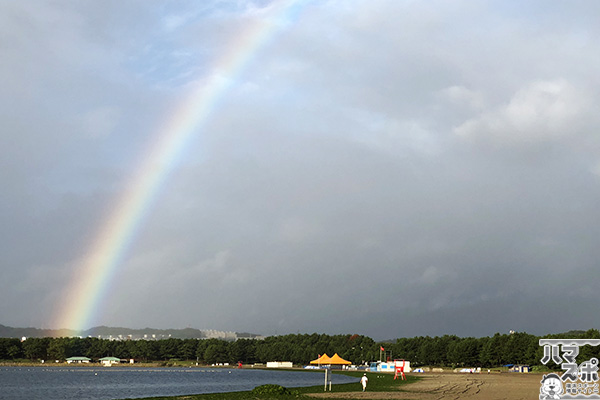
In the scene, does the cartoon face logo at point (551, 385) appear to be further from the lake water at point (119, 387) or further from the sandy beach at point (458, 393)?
the lake water at point (119, 387)

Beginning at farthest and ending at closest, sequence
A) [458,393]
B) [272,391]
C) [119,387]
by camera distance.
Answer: [119,387]
[458,393]
[272,391]

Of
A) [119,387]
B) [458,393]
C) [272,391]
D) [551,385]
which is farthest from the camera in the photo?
[119,387]

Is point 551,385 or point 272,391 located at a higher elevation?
point 551,385

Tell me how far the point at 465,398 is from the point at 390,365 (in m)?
123

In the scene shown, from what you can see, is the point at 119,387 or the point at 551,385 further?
the point at 119,387

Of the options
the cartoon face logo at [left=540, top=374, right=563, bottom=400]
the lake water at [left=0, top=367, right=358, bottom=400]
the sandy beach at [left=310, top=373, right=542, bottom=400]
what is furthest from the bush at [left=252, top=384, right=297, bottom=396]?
the lake water at [left=0, top=367, right=358, bottom=400]

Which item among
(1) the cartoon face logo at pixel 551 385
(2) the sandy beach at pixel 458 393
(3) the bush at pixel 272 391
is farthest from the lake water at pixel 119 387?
(1) the cartoon face logo at pixel 551 385

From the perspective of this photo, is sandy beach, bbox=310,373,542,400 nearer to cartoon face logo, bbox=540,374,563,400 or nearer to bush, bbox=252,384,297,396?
bush, bbox=252,384,297,396

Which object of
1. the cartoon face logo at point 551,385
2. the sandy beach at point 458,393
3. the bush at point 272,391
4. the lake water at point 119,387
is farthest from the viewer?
the lake water at point 119,387

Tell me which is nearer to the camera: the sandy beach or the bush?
the sandy beach

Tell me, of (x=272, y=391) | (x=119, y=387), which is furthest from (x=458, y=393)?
(x=119, y=387)

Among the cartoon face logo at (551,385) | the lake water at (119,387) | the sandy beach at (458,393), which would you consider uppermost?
the cartoon face logo at (551,385)

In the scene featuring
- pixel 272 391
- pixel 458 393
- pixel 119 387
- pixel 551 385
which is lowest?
pixel 119 387

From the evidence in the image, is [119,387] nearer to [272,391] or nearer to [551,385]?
[272,391]
